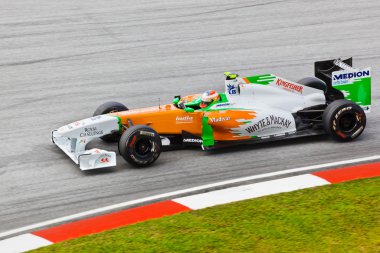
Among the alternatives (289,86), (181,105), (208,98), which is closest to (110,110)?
(181,105)

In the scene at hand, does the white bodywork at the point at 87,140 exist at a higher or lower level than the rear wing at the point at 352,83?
lower

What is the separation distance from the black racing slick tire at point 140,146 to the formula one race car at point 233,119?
0.05 ft

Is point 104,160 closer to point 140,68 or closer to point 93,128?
point 93,128

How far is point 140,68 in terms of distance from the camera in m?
17.6

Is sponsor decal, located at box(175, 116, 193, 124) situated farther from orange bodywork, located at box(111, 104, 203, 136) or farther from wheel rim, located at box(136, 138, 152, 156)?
wheel rim, located at box(136, 138, 152, 156)

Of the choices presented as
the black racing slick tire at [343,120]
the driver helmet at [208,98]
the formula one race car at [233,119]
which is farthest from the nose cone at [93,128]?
the black racing slick tire at [343,120]

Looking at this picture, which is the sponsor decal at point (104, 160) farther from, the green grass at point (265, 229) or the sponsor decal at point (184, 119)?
the green grass at point (265, 229)

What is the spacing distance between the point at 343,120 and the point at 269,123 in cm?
121

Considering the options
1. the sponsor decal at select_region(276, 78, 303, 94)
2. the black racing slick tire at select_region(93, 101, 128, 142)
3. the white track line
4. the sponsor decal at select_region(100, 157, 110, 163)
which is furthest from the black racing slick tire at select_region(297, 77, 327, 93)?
the sponsor decal at select_region(100, 157, 110, 163)

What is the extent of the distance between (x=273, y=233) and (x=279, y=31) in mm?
11489

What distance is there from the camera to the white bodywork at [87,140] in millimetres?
11578

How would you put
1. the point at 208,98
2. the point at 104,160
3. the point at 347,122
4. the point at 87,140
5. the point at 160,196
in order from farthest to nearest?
the point at 347,122
the point at 208,98
the point at 87,140
the point at 104,160
the point at 160,196

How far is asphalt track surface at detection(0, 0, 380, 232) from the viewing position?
37.4 ft

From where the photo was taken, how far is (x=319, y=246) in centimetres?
884
